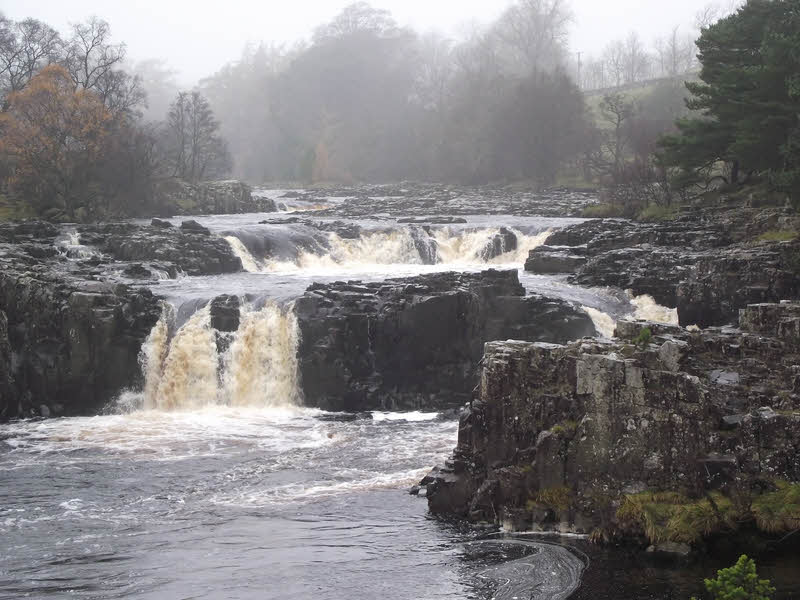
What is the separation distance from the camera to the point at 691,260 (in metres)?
36.7

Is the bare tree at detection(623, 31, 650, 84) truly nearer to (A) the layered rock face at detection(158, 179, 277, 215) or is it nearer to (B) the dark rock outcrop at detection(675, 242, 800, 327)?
(A) the layered rock face at detection(158, 179, 277, 215)

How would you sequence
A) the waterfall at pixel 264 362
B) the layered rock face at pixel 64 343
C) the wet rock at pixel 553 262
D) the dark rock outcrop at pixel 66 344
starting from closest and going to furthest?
the layered rock face at pixel 64 343, the dark rock outcrop at pixel 66 344, the waterfall at pixel 264 362, the wet rock at pixel 553 262

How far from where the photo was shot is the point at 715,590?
10.5 metres

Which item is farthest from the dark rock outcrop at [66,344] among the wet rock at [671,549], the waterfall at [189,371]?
the wet rock at [671,549]

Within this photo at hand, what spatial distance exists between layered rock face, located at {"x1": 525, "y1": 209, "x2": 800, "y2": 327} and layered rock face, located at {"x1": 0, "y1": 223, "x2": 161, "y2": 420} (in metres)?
18.2

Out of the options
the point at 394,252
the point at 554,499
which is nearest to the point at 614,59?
the point at 394,252

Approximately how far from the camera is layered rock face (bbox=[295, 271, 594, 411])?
102ft

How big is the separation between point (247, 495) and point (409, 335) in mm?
11463

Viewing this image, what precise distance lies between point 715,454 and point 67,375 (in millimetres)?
21934

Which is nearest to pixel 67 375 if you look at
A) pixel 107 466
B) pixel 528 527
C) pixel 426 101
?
pixel 107 466

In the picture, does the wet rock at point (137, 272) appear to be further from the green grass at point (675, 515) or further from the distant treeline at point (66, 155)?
the green grass at point (675, 515)

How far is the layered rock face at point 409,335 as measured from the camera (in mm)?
31234

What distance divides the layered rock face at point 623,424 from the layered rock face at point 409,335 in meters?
11.2

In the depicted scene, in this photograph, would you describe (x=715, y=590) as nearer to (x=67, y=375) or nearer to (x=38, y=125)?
(x=67, y=375)
